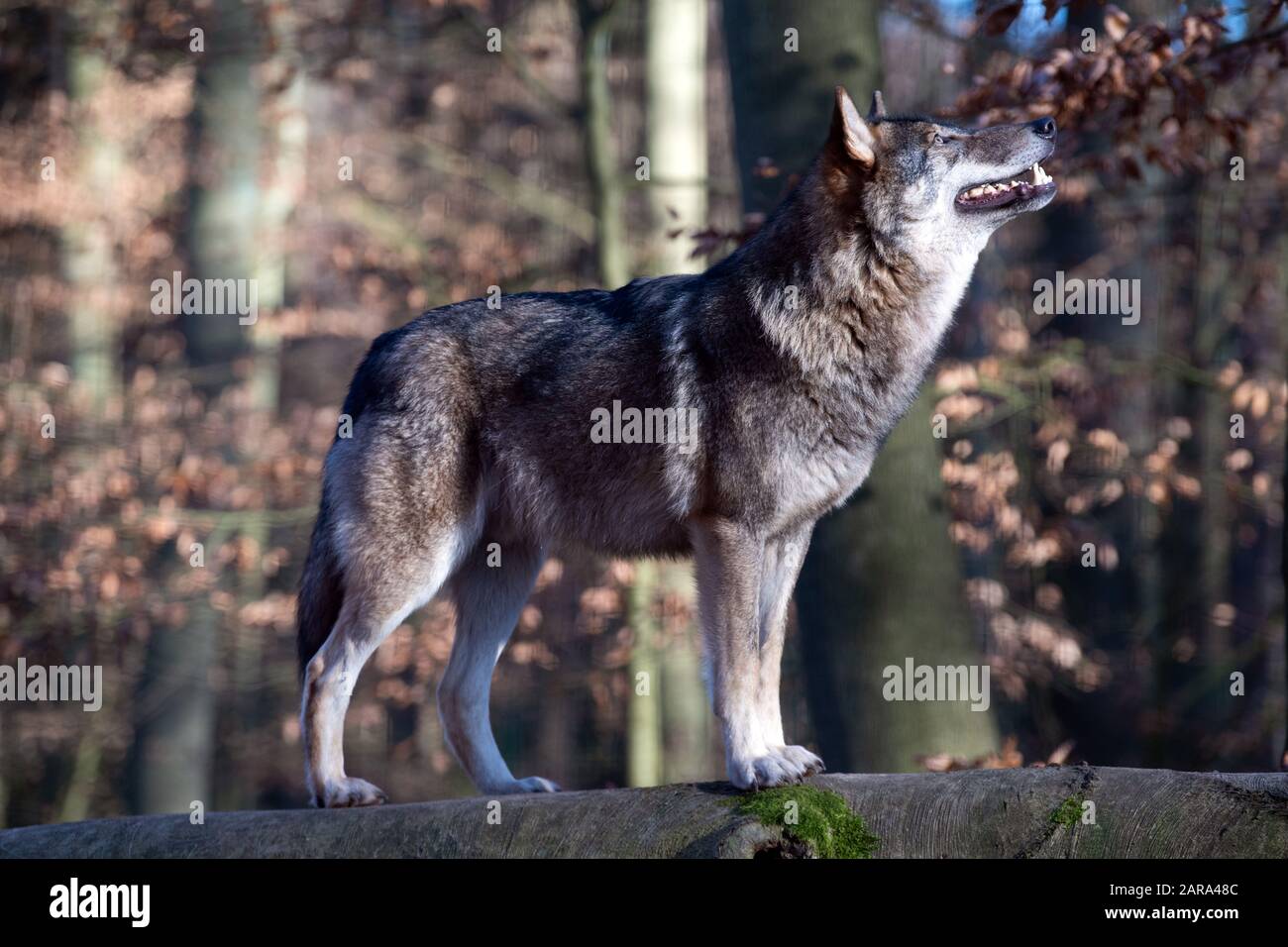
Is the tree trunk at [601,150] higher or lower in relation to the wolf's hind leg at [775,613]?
higher

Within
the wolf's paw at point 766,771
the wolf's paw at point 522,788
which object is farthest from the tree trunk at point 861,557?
the wolf's paw at point 766,771

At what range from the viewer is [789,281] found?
5516 mm

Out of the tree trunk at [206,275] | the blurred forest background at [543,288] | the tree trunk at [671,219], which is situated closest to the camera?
the blurred forest background at [543,288]

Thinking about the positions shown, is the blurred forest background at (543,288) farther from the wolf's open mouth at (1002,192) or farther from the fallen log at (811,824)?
the fallen log at (811,824)

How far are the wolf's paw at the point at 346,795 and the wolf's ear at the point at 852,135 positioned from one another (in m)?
2.99

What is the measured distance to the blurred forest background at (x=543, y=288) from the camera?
11.7 m

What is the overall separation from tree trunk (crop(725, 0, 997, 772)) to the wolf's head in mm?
2817

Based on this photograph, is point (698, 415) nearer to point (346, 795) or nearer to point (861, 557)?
point (346, 795)

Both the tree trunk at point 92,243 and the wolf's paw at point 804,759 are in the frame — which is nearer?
the wolf's paw at point 804,759

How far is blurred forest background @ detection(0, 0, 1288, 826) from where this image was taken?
11.7m

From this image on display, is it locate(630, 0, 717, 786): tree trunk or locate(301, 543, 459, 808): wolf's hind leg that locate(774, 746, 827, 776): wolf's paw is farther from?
locate(630, 0, 717, 786): tree trunk

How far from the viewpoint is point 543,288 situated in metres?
12.8

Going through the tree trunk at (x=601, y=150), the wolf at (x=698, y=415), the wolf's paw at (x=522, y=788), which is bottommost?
the wolf's paw at (x=522, y=788)

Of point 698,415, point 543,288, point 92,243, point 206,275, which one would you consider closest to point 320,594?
point 698,415
